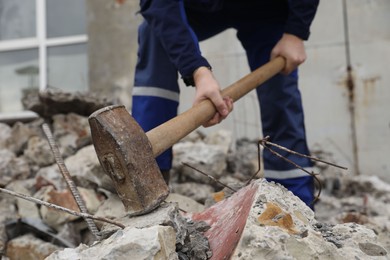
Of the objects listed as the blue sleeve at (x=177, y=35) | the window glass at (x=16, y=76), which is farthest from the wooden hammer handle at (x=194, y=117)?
the window glass at (x=16, y=76)

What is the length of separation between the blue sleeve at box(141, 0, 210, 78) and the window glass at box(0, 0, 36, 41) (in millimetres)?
3519

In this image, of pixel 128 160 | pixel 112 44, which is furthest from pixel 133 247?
pixel 112 44

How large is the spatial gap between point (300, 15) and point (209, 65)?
0.49 m

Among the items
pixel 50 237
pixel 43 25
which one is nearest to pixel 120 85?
pixel 43 25

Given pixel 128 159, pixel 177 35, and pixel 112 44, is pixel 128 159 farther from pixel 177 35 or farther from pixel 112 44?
pixel 112 44

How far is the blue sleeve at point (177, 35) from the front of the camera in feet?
5.87

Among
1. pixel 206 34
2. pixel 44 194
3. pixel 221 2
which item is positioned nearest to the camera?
pixel 221 2

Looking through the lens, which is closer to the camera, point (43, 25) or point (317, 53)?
point (317, 53)

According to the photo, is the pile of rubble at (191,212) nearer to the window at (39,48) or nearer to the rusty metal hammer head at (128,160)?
the rusty metal hammer head at (128,160)

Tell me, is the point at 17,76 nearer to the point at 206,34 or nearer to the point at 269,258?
the point at 206,34

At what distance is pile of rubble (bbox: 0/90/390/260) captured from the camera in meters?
1.06

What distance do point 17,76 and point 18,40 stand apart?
1.28ft

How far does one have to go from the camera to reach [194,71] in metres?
1.78

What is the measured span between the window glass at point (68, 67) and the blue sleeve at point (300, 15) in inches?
123
